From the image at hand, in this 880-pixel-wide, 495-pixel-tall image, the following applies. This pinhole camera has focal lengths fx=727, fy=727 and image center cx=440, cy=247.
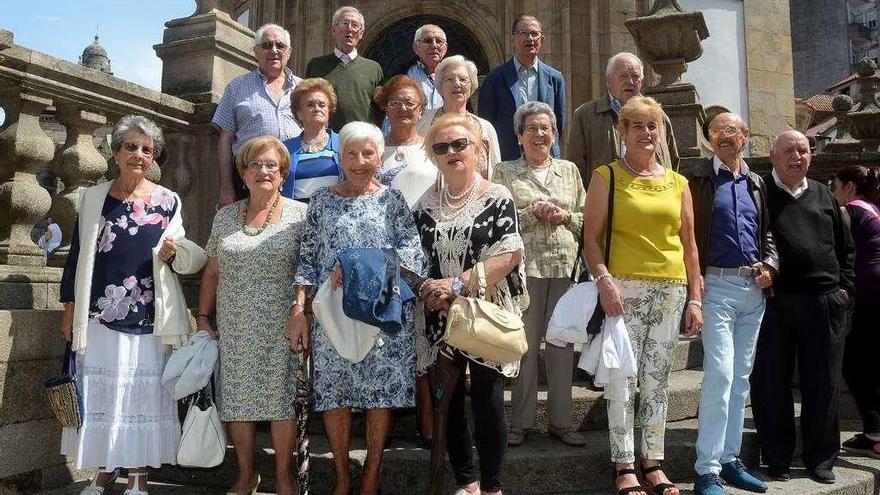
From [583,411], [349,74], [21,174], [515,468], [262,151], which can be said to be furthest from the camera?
[349,74]

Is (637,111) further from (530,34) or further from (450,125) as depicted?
(530,34)

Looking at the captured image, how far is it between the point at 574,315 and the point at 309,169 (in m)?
1.70

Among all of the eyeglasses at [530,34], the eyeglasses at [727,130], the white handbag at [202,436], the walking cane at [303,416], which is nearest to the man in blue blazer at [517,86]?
the eyeglasses at [530,34]

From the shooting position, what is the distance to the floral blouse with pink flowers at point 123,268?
12.1 feet

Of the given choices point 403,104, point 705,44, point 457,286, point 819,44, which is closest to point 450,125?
point 403,104

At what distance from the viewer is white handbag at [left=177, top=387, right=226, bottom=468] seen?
353 centimetres

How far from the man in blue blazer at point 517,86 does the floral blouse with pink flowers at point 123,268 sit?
2.43 metres

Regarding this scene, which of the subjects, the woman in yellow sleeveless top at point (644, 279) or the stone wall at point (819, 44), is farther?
the stone wall at point (819, 44)

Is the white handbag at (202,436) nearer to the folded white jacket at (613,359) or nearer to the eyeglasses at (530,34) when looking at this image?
the folded white jacket at (613,359)

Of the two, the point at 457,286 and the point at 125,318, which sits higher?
the point at 457,286

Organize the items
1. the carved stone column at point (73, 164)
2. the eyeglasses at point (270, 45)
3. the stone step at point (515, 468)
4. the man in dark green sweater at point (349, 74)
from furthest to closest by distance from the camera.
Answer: the man in dark green sweater at point (349, 74) → the eyeglasses at point (270, 45) → the carved stone column at point (73, 164) → the stone step at point (515, 468)

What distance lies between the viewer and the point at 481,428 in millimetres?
3383

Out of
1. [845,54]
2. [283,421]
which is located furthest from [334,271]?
[845,54]

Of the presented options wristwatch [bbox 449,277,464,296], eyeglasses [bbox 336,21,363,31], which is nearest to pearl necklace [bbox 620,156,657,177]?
wristwatch [bbox 449,277,464,296]
